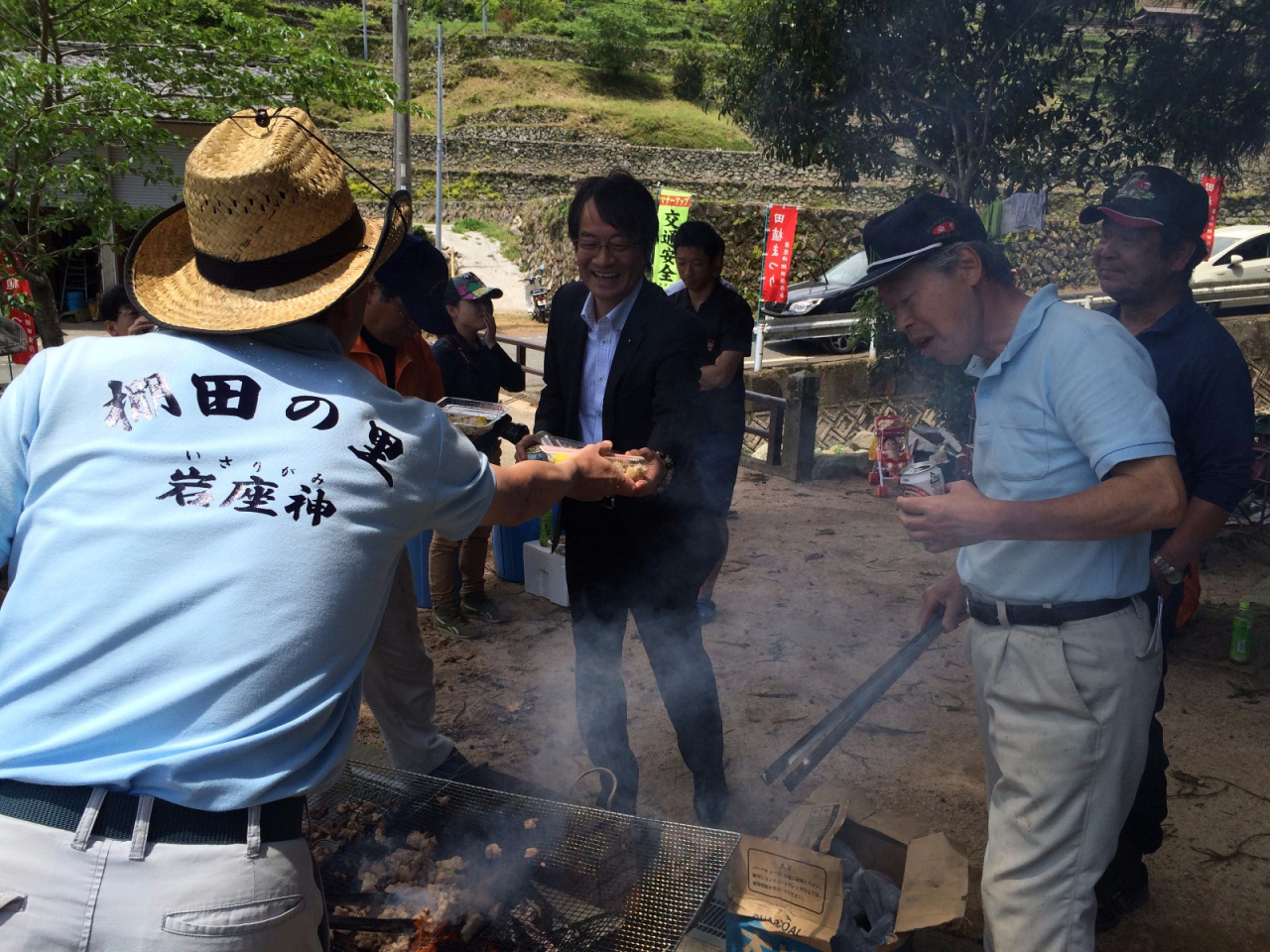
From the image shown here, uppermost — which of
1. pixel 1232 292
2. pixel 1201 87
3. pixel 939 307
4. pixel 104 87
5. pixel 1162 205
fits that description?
pixel 1201 87

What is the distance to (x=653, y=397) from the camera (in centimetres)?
318

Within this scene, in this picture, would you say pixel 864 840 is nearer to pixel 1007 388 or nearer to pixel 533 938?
pixel 533 938

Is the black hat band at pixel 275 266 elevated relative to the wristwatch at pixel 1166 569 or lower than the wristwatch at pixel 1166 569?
elevated

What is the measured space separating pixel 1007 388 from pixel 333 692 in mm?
1648

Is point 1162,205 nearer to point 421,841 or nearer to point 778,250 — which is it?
point 421,841

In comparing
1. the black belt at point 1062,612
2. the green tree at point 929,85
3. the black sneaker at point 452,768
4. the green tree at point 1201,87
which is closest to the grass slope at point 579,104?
the green tree at point 929,85

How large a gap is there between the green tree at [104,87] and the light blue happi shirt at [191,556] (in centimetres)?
471

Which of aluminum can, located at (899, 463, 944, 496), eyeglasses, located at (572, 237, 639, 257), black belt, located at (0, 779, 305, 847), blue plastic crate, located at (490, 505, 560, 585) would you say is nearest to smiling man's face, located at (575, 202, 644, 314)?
eyeglasses, located at (572, 237, 639, 257)

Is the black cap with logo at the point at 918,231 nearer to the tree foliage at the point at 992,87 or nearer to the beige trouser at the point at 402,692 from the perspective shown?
the beige trouser at the point at 402,692

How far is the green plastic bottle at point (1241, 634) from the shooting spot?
187 inches

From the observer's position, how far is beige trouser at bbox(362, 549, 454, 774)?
11.3 feet

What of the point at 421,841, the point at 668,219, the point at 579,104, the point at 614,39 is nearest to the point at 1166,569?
the point at 421,841

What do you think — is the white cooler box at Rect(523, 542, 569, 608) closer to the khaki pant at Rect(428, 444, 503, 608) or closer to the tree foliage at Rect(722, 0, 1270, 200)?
the khaki pant at Rect(428, 444, 503, 608)

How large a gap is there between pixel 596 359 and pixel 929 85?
4.33 metres
